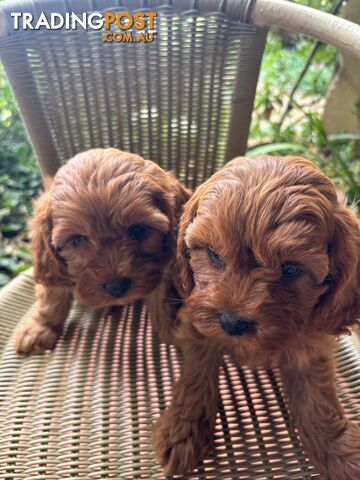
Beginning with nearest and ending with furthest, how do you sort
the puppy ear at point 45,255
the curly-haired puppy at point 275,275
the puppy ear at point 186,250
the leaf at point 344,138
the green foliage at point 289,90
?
the curly-haired puppy at point 275,275, the puppy ear at point 186,250, the puppy ear at point 45,255, the leaf at point 344,138, the green foliage at point 289,90

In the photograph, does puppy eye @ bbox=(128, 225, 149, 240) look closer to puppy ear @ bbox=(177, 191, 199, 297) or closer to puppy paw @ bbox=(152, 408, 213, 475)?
puppy ear @ bbox=(177, 191, 199, 297)

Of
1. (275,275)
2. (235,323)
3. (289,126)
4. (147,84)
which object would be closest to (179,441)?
(235,323)

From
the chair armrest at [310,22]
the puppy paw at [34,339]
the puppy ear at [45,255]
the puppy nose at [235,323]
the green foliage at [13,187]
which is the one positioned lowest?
the green foliage at [13,187]

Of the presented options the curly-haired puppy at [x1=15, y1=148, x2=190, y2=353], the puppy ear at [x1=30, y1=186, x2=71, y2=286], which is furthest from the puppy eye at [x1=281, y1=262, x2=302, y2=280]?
the puppy ear at [x1=30, y1=186, x2=71, y2=286]

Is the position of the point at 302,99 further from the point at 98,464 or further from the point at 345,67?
the point at 98,464

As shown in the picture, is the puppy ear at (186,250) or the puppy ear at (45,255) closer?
the puppy ear at (186,250)

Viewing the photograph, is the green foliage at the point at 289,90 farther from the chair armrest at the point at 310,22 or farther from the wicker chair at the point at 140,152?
the chair armrest at the point at 310,22

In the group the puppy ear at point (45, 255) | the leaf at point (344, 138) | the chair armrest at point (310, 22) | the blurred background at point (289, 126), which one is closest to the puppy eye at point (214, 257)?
the puppy ear at point (45, 255)

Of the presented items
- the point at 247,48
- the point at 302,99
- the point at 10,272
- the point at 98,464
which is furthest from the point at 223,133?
the point at 302,99
